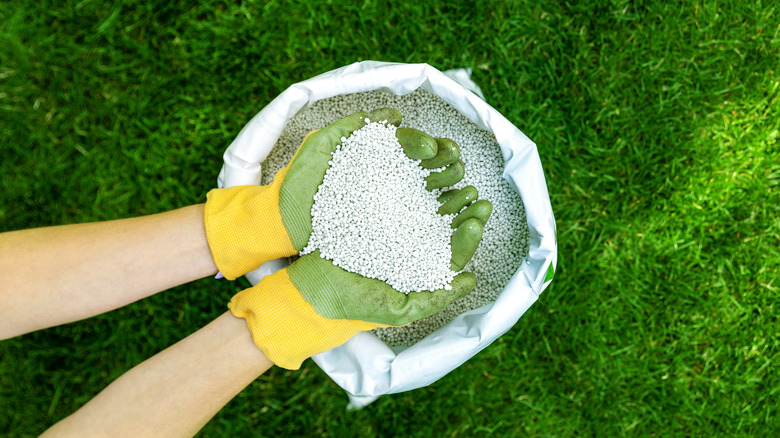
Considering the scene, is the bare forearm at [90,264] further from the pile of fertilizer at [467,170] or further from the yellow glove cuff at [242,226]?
the pile of fertilizer at [467,170]

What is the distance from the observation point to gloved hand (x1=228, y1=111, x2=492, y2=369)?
84cm

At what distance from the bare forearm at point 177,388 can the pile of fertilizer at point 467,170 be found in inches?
13.1

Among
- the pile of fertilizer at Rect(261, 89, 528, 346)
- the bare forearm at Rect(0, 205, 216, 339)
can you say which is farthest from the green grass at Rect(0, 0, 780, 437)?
the bare forearm at Rect(0, 205, 216, 339)

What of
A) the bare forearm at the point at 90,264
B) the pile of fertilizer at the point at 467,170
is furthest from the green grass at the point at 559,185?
the bare forearm at the point at 90,264

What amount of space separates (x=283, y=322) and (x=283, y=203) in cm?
21

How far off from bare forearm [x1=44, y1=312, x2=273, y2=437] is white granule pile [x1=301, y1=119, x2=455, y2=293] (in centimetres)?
22

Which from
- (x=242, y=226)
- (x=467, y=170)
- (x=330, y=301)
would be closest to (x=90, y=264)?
(x=242, y=226)

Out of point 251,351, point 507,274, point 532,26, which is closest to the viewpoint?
point 251,351

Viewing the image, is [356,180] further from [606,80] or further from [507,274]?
[606,80]

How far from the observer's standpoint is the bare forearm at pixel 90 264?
0.80 metres

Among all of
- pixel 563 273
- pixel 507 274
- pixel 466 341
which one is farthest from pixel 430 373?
pixel 563 273

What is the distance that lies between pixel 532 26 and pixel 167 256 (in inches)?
37.9

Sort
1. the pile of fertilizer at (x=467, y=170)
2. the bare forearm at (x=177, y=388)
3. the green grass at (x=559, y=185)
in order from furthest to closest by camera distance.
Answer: the green grass at (x=559, y=185) → the pile of fertilizer at (x=467, y=170) → the bare forearm at (x=177, y=388)

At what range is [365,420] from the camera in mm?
1176
